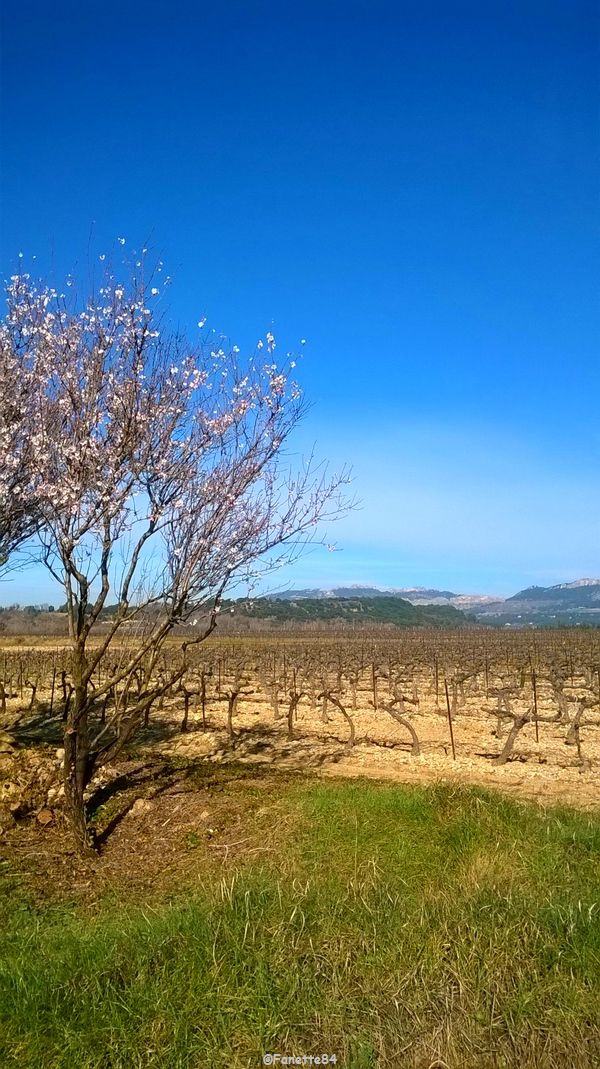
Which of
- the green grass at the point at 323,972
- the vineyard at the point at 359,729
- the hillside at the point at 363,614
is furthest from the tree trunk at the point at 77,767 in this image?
the hillside at the point at 363,614

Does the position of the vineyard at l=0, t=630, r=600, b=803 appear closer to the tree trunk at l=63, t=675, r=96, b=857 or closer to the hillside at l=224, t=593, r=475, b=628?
the tree trunk at l=63, t=675, r=96, b=857

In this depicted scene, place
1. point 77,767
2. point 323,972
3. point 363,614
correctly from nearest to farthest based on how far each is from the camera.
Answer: point 323,972 < point 77,767 < point 363,614

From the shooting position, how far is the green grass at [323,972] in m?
3.91

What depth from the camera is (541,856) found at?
258 inches

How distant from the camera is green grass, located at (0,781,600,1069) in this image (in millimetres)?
3910

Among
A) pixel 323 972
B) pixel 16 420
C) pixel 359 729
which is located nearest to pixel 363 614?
pixel 359 729

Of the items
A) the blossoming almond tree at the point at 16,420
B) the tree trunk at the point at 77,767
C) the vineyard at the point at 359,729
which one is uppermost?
the blossoming almond tree at the point at 16,420

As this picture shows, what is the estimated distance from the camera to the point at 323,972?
4.51 meters

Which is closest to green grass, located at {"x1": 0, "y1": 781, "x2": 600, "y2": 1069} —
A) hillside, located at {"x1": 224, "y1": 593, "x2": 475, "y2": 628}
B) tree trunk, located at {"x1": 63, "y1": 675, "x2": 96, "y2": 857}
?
tree trunk, located at {"x1": 63, "y1": 675, "x2": 96, "y2": 857}

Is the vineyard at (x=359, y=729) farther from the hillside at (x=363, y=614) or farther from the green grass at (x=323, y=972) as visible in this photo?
the hillside at (x=363, y=614)


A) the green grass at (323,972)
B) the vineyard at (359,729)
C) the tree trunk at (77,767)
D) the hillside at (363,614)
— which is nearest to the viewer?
the green grass at (323,972)

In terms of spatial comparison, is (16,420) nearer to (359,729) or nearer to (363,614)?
(359,729)

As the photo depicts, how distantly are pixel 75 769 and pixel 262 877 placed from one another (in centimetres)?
272

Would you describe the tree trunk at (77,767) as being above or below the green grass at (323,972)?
above
